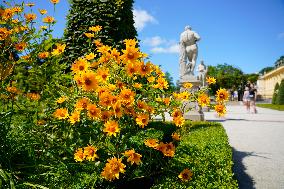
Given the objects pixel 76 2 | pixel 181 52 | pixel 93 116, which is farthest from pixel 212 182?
pixel 181 52

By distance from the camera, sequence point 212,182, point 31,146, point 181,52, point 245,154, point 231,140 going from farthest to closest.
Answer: point 181,52, point 231,140, point 245,154, point 212,182, point 31,146

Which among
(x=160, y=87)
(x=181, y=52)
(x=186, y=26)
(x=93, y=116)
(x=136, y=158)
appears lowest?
(x=136, y=158)

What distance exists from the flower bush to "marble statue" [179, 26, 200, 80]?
31.3ft

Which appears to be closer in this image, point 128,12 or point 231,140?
point 128,12

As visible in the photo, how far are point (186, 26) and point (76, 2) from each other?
22.5 feet

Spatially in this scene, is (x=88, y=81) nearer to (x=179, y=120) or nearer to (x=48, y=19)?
(x=179, y=120)

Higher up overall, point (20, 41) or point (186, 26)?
point (186, 26)

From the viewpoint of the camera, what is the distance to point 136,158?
8.38ft

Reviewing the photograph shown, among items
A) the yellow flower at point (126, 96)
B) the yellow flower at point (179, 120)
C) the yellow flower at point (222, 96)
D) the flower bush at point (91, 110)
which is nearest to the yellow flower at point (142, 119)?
the flower bush at point (91, 110)

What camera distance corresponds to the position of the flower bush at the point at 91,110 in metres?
2.54

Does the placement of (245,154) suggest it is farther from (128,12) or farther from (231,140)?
(128,12)

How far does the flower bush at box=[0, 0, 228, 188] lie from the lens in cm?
254

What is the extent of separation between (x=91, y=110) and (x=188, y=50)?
11.0m

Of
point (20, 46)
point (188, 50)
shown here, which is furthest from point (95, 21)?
point (188, 50)
